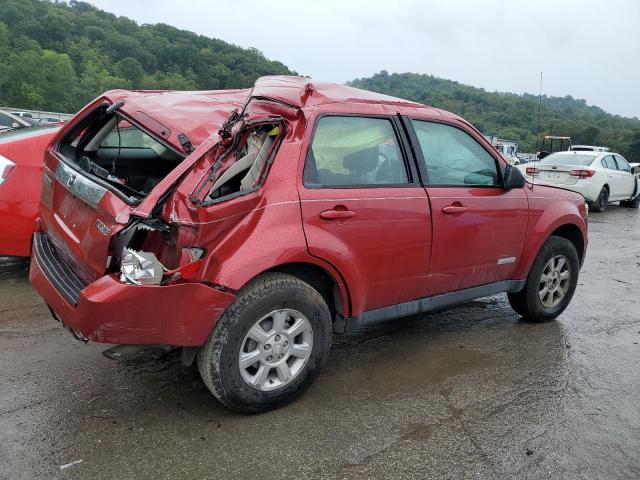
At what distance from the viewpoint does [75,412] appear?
117 inches

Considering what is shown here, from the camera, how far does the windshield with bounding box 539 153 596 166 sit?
12.8 meters

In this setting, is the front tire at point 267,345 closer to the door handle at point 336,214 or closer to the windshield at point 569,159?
the door handle at point 336,214

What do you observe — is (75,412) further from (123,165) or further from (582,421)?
(582,421)

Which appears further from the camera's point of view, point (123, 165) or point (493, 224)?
point (123, 165)

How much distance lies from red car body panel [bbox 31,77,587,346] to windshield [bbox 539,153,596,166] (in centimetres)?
951

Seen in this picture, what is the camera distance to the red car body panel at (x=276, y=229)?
2.64 m

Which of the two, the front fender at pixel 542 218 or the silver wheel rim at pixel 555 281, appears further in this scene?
the silver wheel rim at pixel 555 281

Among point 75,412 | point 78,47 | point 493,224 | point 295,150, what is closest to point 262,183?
point 295,150

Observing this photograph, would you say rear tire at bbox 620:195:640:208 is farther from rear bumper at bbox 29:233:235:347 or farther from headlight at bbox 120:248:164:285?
headlight at bbox 120:248:164:285

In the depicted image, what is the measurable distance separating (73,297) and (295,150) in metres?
1.40

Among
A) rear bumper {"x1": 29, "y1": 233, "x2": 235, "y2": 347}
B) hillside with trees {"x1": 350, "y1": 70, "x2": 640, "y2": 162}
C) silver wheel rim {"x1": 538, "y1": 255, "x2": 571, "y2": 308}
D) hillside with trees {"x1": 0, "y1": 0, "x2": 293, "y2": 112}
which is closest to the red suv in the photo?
rear bumper {"x1": 29, "y1": 233, "x2": 235, "y2": 347}

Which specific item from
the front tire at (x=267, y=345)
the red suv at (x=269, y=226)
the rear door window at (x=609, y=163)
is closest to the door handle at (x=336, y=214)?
the red suv at (x=269, y=226)

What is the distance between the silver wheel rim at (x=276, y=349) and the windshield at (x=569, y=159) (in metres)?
11.3

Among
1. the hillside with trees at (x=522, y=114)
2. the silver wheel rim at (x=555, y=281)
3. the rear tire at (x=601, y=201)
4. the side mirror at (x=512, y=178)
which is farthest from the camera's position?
the rear tire at (x=601, y=201)
